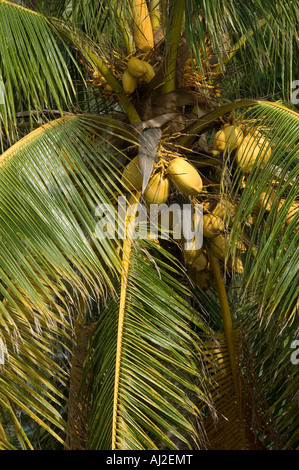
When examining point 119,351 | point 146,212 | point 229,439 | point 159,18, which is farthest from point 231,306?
point 159,18

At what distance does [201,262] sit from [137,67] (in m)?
1.00

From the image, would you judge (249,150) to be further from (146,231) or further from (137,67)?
(137,67)

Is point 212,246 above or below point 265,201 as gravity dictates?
below

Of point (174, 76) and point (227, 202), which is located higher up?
point (174, 76)

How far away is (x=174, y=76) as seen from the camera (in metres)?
3.08

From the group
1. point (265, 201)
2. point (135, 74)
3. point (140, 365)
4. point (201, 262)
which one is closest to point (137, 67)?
point (135, 74)

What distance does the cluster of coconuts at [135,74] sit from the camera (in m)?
2.95

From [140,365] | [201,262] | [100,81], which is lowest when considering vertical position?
[140,365]

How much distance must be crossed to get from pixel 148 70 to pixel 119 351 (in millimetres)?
1354

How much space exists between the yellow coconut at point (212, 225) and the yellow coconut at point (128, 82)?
2.33ft

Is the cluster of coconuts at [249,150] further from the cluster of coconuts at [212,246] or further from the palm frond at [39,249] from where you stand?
the palm frond at [39,249]

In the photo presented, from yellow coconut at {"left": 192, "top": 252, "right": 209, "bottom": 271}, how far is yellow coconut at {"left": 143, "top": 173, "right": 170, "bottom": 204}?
17.7 inches

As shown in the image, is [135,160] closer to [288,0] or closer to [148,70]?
[148,70]

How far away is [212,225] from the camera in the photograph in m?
2.91
